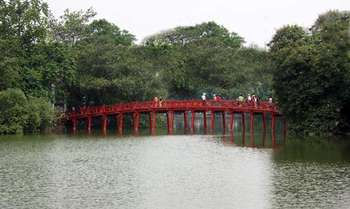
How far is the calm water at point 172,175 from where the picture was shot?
→ 35250 mm

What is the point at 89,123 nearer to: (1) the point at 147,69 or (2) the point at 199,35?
(1) the point at 147,69

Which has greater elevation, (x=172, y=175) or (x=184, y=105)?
(x=184, y=105)

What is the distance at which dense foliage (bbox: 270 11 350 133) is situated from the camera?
6538cm

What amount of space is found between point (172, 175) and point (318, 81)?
88.0 feet

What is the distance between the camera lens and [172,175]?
1692 inches

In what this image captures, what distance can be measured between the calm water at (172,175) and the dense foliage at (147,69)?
6413mm

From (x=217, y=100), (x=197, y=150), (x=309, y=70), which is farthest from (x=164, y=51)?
(x=197, y=150)

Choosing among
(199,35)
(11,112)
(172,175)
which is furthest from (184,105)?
(199,35)

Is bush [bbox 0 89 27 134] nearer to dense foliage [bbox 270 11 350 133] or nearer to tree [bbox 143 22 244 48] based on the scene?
dense foliage [bbox 270 11 350 133]

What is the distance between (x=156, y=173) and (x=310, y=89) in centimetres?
2588

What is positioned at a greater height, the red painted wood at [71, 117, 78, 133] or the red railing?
the red railing

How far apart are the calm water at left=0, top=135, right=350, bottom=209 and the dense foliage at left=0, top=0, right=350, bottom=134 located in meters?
6.41

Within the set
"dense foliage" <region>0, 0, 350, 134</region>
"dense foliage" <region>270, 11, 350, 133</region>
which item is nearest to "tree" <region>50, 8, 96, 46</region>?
"dense foliage" <region>0, 0, 350, 134</region>

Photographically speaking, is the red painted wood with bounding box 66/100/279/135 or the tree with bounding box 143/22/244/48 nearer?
the red painted wood with bounding box 66/100/279/135
